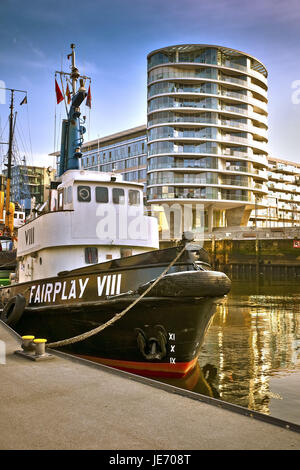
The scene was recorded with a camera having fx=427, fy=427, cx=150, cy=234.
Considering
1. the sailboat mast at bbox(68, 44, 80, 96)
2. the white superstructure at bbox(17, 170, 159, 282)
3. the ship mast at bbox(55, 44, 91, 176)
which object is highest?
the sailboat mast at bbox(68, 44, 80, 96)

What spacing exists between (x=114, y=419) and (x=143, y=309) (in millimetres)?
4334

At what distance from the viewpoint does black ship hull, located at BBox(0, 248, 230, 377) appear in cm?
819

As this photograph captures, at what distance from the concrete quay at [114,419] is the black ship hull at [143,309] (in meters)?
2.67

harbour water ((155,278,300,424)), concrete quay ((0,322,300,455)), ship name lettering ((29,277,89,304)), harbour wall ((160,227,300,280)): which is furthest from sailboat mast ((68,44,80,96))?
harbour wall ((160,227,300,280))

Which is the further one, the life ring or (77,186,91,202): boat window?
(77,186,91,202): boat window

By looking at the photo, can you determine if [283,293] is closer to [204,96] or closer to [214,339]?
[214,339]

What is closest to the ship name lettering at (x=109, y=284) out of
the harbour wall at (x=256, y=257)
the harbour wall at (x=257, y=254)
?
the harbour wall at (x=257, y=254)

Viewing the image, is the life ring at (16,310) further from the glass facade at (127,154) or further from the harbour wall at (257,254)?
the glass facade at (127,154)

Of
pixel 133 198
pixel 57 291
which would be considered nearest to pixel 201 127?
pixel 133 198

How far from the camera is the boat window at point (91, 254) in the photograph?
1094 cm

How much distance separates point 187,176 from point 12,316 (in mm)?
48702

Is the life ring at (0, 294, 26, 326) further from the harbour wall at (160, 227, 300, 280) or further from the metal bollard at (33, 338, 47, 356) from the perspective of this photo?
the harbour wall at (160, 227, 300, 280)

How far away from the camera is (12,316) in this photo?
425 inches

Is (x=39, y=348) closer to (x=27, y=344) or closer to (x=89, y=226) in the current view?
(x=27, y=344)
